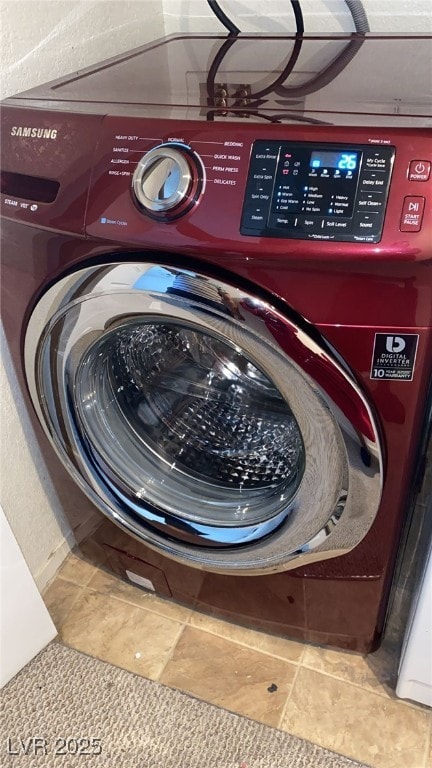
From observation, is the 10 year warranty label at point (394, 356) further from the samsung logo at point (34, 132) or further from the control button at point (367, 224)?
the samsung logo at point (34, 132)

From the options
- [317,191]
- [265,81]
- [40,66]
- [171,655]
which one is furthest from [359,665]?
[40,66]

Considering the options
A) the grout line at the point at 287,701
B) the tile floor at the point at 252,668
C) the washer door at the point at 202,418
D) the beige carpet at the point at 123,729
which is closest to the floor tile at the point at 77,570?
the tile floor at the point at 252,668

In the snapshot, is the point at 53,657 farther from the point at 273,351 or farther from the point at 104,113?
the point at 104,113

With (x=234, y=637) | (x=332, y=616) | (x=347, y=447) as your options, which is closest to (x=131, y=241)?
(x=347, y=447)

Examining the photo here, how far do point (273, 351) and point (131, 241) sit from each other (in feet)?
0.68

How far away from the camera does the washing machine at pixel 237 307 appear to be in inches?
27.0

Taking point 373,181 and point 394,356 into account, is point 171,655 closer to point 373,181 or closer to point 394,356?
point 394,356

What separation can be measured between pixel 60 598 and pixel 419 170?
1.07m

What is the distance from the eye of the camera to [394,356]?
2.40 feet

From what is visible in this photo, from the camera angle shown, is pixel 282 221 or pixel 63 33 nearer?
pixel 282 221

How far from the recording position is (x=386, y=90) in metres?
0.83

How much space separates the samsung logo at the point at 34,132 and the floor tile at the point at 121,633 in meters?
0.90

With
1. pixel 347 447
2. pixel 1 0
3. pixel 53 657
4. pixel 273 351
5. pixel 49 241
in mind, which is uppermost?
pixel 1 0

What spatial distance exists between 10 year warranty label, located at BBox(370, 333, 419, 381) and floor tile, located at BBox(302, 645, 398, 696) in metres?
0.66
